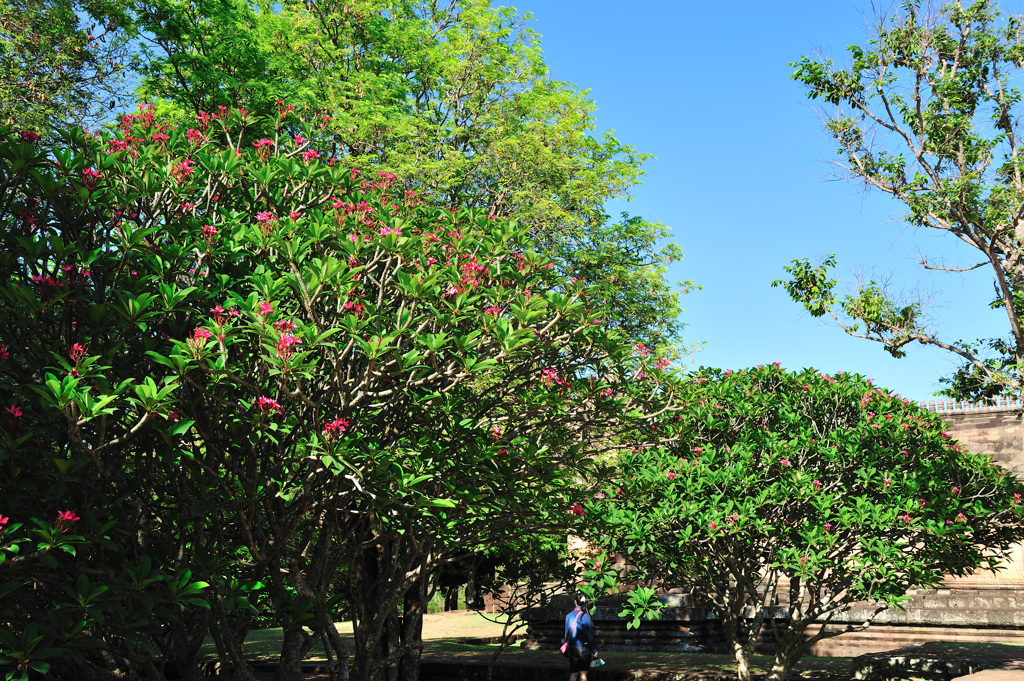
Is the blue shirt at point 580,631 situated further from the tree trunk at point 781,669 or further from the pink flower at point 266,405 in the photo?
the pink flower at point 266,405

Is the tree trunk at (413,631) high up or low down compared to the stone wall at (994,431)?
down

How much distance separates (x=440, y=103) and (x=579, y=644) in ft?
39.0

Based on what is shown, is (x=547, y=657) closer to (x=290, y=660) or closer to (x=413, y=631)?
(x=413, y=631)

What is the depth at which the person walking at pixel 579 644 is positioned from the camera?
10.9 m

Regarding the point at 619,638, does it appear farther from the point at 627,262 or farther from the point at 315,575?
the point at 315,575

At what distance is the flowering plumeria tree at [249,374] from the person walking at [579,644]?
319 cm

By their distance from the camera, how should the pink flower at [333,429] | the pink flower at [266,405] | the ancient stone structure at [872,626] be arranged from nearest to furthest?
1. the pink flower at [266,405]
2. the pink flower at [333,429]
3. the ancient stone structure at [872,626]

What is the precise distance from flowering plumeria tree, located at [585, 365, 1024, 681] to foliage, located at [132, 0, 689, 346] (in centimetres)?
360

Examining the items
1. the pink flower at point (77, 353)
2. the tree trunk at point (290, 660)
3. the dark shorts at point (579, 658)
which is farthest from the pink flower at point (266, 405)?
the dark shorts at point (579, 658)

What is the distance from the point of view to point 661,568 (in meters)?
10.9

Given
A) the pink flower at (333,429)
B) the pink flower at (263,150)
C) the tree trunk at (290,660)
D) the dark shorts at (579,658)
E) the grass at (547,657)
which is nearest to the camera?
the pink flower at (333,429)

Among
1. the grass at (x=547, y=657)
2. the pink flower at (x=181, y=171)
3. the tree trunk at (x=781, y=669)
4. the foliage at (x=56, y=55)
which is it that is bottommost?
the grass at (x=547, y=657)

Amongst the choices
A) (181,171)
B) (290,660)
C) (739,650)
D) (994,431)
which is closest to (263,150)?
(181,171)

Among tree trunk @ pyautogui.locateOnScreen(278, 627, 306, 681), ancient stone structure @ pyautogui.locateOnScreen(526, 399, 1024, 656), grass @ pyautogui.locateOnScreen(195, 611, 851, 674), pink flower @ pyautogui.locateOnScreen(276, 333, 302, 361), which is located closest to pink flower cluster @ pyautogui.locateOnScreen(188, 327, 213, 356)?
pink flower @ pyautogui.locateOnScreen(276, 333, 302, 361)
